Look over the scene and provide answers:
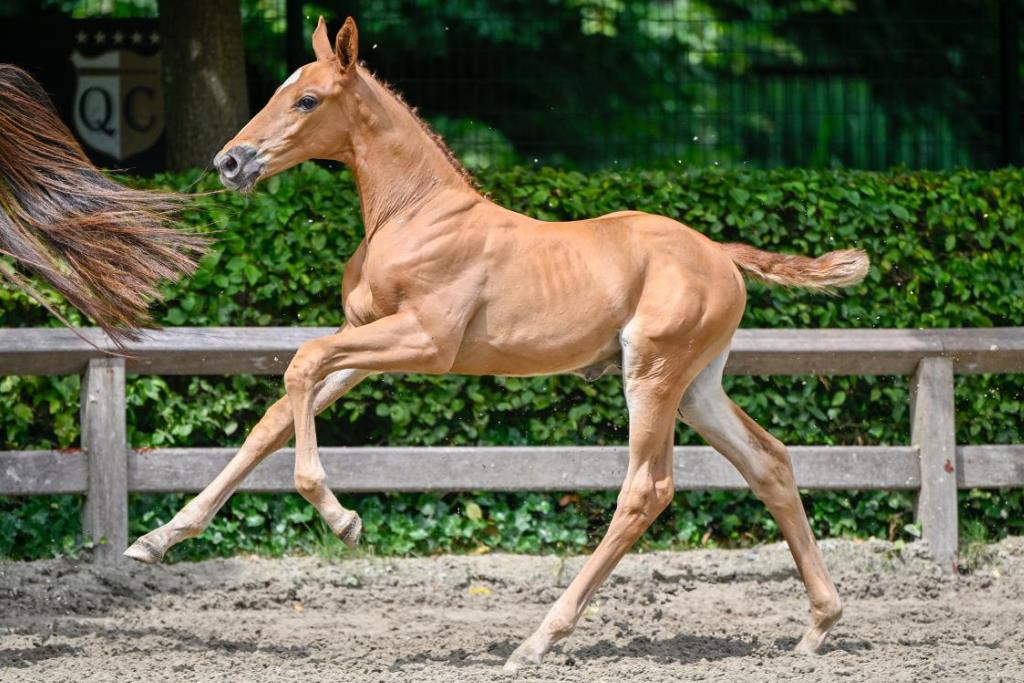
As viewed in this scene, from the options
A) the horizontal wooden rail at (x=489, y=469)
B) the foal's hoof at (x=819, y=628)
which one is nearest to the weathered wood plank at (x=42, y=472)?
the horizontal wooden rail at (x=489, y=469)

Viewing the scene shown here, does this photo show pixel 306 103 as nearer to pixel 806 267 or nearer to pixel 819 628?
pixel 806 267

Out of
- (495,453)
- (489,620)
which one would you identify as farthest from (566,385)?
(489,620)

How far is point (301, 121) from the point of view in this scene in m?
4.48

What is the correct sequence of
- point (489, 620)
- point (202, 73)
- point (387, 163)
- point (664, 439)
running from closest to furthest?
point (387, 163) → point (664, 439) → point (489, 620) → point (202, 73)

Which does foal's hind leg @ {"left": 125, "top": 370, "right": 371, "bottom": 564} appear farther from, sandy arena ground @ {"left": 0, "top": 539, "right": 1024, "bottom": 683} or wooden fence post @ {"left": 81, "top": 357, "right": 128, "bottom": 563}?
wooden fence post @ {"left": 81, "top": 357, "right": 128, "bottom": 563}

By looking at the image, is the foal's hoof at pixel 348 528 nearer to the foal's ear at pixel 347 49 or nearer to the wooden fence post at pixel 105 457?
the foal's ear at pixel 347 49

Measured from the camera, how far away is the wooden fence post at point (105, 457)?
19.8 feet

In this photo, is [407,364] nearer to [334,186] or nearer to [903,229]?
[334,186]

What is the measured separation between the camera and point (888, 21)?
912 centimetres

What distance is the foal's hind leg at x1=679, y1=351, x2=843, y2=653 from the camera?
495 centimetres

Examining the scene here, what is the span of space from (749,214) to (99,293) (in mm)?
3268

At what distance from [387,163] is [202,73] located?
3049 millimetres

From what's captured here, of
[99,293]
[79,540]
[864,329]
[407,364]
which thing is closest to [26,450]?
[79,540]

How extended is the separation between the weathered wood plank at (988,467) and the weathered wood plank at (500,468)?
0.76 ft
